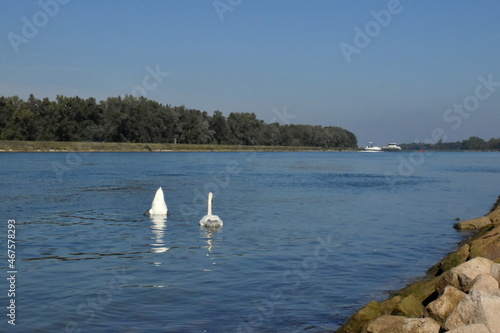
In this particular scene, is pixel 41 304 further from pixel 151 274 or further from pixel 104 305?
pixel 151 274

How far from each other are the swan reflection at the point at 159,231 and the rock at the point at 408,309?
9.88 m

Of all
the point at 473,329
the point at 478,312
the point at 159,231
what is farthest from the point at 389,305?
the point at 159,231

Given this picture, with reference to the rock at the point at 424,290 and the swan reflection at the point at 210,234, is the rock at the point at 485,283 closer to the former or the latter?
the rock at the point at 424,290

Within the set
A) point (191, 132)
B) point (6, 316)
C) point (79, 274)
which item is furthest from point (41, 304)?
point (191, 132)

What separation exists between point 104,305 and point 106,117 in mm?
140306

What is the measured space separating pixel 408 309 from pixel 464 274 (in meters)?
1.35

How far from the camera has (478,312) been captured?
726cm

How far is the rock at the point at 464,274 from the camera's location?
951cm

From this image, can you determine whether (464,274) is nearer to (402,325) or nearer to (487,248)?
(402,325)

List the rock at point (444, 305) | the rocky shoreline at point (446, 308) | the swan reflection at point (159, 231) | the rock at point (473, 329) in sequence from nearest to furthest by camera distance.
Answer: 1. the rock at point (473, 329)
2. the rocky shoreline at point (446, 308)
3. the rock at point (444, 305)
4. the swan reflection at point (159, 231)

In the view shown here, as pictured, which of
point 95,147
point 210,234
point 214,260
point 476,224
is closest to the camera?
point 214,260

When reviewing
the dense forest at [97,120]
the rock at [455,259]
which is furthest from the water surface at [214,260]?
the dense forest at [97,120]

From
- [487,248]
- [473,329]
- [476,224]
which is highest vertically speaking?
[487,248]

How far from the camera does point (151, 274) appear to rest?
14297mm
